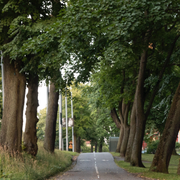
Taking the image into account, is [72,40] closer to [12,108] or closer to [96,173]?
[12,108]

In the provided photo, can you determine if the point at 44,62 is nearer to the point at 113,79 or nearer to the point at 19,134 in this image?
the point at 19,134

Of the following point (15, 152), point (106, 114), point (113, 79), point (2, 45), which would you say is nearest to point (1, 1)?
point (2, 45)

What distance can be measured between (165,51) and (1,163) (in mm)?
13388

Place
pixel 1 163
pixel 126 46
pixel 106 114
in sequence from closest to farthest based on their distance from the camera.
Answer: pixel 1 163 < pixel 126 46 < pixel 106 114

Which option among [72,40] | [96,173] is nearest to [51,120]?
[96,173]

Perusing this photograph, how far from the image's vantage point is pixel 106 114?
43875 mm

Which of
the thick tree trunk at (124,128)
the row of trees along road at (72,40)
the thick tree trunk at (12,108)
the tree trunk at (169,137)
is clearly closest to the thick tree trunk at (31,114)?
the row of trees along road at (72,40)

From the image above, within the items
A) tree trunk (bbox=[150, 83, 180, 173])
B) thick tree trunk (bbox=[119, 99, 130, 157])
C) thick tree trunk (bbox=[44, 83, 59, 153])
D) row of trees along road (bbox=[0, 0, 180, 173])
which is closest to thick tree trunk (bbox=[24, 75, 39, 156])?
row of trees along road (bbox=[0, 0, 180, 173])

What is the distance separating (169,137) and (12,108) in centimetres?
762

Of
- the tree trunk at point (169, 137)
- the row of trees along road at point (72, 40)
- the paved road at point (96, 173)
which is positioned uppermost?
the row of trees along road at point (72, 40)

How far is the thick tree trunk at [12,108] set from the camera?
13.9 meters

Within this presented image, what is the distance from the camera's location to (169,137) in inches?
563

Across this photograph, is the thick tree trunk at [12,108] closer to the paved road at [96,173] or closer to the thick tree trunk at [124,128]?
the paved road at [96,173]

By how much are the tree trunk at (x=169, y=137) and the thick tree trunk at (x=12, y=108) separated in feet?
22.5
